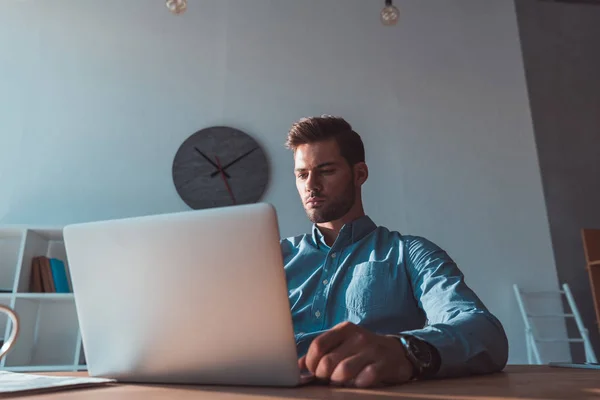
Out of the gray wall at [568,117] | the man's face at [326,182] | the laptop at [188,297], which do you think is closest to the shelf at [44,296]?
the man's face at [326,182]

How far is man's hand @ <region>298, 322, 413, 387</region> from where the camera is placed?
22.9 inches

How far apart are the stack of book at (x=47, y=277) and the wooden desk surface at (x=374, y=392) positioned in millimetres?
1866

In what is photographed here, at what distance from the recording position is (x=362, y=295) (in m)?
1.11

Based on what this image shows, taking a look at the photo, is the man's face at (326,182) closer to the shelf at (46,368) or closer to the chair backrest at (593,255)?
the shelf at (46,368)

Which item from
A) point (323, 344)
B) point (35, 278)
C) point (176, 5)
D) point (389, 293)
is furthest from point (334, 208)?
point (35, 278)

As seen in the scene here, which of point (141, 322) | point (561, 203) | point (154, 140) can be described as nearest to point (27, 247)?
point (154, 140)

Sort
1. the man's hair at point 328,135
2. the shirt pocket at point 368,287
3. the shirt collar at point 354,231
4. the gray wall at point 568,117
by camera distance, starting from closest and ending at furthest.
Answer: the shirt pocket at point 368,287 → the shirt collar at point 354,231 → the man's hair at point 328,135 → the gray wall at point 568,117

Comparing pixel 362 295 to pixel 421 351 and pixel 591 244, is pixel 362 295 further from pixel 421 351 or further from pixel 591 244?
pixel 591 244

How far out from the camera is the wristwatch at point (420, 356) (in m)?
0.67

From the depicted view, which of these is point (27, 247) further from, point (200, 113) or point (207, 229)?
A: point (207, 229)

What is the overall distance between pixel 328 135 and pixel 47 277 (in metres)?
1.63

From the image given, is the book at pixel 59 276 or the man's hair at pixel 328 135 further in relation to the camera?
the book at pixel 59 276

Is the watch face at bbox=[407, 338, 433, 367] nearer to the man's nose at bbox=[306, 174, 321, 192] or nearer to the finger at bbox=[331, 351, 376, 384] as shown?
the finger at bbox=[331, 351, 376, 384]

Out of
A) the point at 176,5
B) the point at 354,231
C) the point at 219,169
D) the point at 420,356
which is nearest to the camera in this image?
the point at 420,356
